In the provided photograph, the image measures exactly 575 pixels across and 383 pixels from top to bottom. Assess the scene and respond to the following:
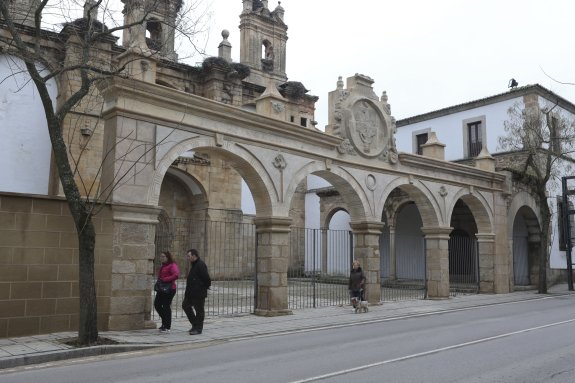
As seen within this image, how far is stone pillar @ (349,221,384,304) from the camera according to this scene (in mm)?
15203

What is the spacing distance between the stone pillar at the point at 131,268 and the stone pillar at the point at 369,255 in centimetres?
691

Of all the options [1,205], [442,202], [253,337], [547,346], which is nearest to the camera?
[547,346]

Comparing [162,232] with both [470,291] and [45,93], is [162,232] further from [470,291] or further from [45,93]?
[45,93]

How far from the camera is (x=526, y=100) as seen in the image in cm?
2422

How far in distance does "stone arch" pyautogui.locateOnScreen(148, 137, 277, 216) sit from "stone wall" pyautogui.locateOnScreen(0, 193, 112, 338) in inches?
68.5

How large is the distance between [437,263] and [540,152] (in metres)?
8.36

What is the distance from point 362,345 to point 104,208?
5394mm

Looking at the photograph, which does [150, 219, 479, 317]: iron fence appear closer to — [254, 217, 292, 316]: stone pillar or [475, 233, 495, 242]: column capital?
[475, 233, 495, 242]: column capital

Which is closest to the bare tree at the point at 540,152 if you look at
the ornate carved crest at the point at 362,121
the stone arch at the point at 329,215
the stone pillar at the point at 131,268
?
the ornate carved crest at the point at 362,121

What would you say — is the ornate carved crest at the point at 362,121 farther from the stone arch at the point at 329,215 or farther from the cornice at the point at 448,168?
the stone arch at the point at 329,215

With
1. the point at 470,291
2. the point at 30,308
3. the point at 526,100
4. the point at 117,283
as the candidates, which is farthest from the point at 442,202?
the point at 30,308

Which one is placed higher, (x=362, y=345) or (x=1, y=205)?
(x=1, y=205)

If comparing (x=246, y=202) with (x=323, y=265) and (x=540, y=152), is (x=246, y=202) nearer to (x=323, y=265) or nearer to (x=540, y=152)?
(x=323, y=265)

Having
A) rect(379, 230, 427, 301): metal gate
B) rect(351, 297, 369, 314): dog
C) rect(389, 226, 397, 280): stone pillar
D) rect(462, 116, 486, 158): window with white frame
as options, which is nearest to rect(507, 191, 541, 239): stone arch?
rect(462, 116, 486, 158): window with white frame
